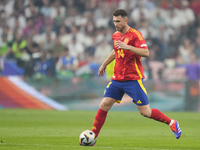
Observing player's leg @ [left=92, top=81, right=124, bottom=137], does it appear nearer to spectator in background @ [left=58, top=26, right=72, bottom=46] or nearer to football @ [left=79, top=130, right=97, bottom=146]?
football @ [left=79, top=130, right=97, bottom=146]

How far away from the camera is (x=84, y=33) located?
18.4 metres

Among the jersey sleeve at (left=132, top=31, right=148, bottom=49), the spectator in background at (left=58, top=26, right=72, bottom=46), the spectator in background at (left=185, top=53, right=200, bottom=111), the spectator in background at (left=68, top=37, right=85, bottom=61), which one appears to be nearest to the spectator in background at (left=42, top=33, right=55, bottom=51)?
the spectator in background at (left=58, top=26, right=72, bottom=46)

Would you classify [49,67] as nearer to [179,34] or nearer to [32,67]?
[32,67]

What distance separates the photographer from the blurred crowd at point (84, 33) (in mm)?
15828

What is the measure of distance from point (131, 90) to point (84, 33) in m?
12.5

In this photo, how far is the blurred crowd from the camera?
15.8 meters

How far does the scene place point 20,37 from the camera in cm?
1734

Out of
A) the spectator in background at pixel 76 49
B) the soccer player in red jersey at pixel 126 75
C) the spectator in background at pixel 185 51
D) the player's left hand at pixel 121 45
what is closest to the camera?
the player's left hand at pixel 121 45

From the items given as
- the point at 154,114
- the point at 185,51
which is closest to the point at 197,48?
the point at 185,51

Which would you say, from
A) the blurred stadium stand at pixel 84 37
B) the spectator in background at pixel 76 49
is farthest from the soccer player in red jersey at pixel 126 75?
the spectator in background at pixel 76 49

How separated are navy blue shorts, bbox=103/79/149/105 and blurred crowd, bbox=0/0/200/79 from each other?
905 centimetres

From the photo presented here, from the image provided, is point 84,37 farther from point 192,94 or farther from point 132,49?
point 132,49

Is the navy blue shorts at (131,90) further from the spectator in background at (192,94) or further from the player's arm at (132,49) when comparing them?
the spectator in background at (192,94)

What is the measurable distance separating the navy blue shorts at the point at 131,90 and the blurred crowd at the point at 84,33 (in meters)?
9.05
